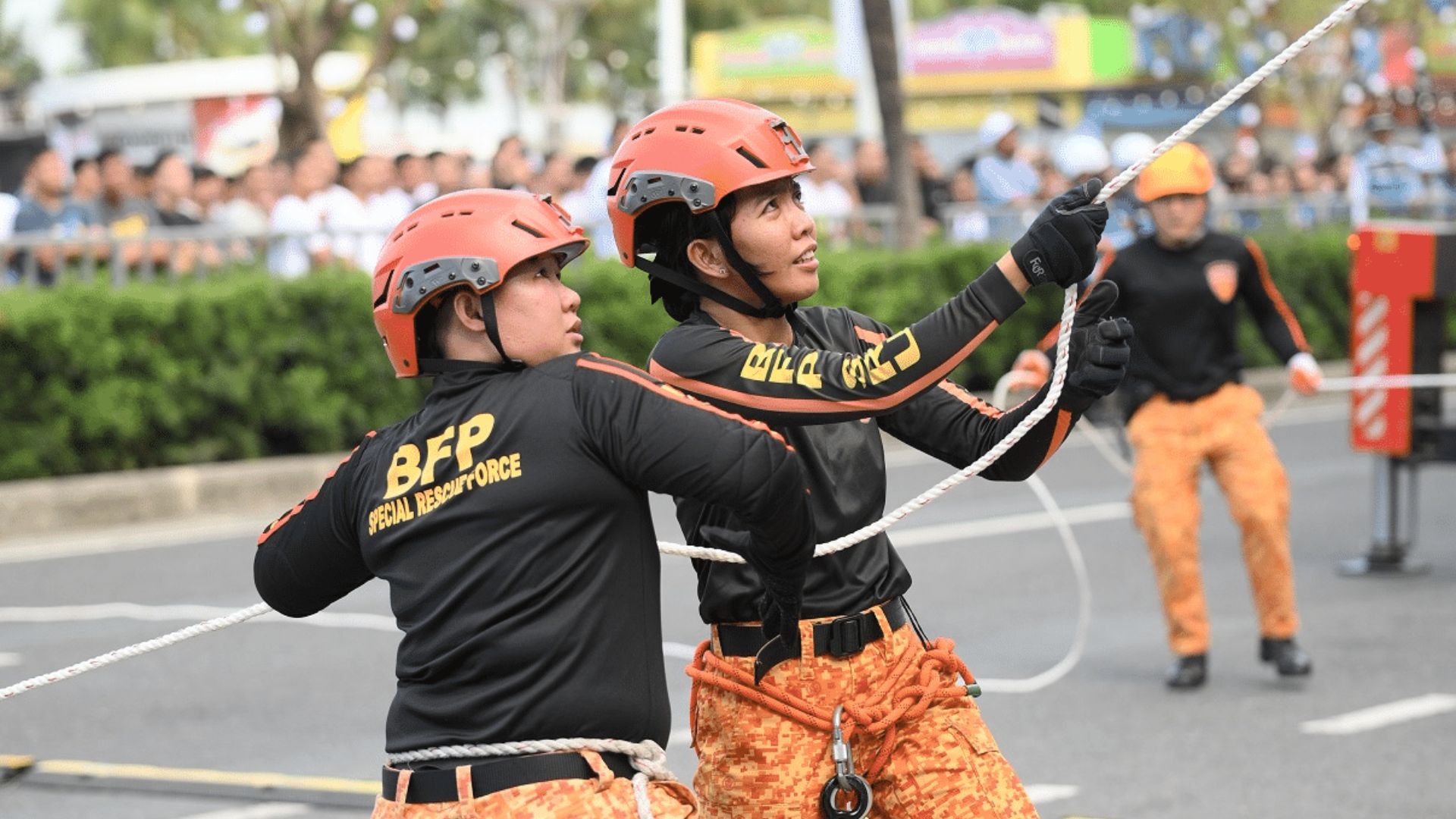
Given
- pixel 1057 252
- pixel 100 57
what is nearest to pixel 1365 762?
pixel 1057 252

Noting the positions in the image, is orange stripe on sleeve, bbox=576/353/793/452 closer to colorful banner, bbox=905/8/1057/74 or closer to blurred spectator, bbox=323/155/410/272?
blurred spectator, bbox=323/155/410/272

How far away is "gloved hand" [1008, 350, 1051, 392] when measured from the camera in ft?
22.8

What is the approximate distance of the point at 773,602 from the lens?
3539 millimetres

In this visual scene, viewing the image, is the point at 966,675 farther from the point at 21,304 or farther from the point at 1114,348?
the point at 21,304

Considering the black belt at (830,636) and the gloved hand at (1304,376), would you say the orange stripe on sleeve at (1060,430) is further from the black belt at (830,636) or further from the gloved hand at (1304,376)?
the gloved hand at (1304,376)

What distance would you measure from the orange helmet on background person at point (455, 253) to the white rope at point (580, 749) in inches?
22.8

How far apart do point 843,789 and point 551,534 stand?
0.84m

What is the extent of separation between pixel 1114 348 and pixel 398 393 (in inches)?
426

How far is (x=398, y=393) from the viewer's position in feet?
46.2

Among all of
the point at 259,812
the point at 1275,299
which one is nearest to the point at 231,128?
the point at 1275,299

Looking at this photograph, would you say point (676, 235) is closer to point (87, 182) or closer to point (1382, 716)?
point (1382, 716)

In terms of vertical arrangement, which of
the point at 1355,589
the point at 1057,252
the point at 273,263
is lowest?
the point at 1355,589

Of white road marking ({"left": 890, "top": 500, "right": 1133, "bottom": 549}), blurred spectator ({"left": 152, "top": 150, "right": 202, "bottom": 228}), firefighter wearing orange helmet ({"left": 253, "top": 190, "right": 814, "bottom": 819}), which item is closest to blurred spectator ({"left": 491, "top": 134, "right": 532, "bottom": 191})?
blurred spectator ({"left": 152, "top": 150, "right": 202, "bottom": 228})

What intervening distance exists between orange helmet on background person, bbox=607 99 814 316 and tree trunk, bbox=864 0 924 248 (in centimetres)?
1411
